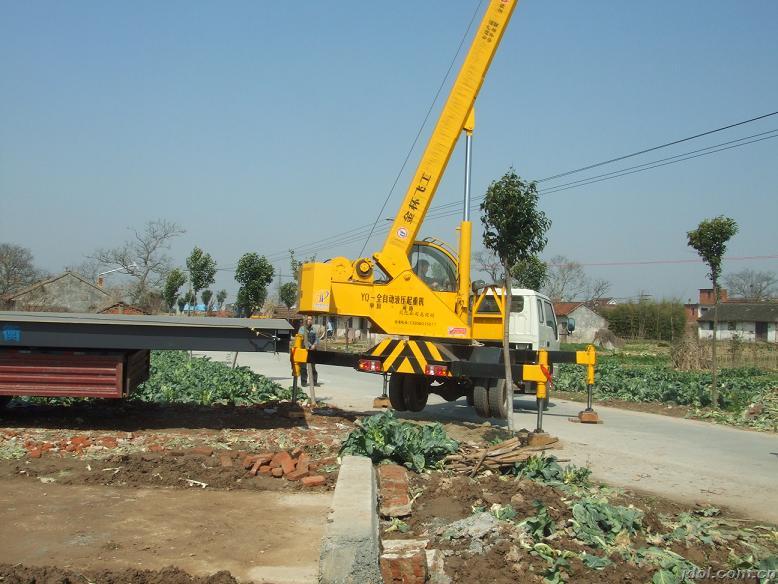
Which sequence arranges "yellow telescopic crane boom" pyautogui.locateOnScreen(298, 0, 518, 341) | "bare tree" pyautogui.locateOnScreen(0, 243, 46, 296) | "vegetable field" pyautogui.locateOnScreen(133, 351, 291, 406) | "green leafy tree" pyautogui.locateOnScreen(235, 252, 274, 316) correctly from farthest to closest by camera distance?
"bare tree" pyautogui.locateOnScreen(0, 243, 46, 296)
"green leafy tree" pyautogui.locateOnScreen(235, 252, 274, 316)
"vegetable field" pyautogui.locateOnScreen(133, 351, 291, 406)
"yellow telescopic crane boom" pyautogui.locateOnScreen(298, 0, 518, 341)

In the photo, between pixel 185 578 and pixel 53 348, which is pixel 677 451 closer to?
pixel 185 578

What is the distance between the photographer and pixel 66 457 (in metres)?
8.63

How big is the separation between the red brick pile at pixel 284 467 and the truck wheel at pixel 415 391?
5.68m

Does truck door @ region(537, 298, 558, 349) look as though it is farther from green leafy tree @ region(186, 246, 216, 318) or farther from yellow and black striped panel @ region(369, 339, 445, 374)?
green leafy tree @ region(186, 246, 216, 318)

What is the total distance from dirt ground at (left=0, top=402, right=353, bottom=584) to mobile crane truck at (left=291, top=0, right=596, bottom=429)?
1.72 metres

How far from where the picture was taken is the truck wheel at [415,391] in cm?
1377

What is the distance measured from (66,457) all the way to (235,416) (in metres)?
3.56

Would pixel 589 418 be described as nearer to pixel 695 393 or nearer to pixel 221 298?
pixel 695 393

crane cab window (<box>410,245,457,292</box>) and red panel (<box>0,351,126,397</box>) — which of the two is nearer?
red panel (<box>0,351,126,397</box>)

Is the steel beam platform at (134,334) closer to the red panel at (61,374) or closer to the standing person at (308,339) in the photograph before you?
the red panel at (61,374)

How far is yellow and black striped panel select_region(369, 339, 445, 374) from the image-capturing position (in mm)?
11875

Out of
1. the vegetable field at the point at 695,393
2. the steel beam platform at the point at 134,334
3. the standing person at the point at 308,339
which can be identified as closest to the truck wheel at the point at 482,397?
the steel beam platform at the point at 134,334

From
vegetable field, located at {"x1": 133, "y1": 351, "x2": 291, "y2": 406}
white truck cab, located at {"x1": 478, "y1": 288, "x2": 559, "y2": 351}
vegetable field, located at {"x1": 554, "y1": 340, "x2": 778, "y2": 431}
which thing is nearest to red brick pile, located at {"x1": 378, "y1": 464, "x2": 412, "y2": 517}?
vegetable field, located at {"x1": 133, "y1": 351, "x2": 291, "y2": 406}

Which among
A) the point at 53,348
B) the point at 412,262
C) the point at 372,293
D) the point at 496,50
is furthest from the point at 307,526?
the point at 496,50
